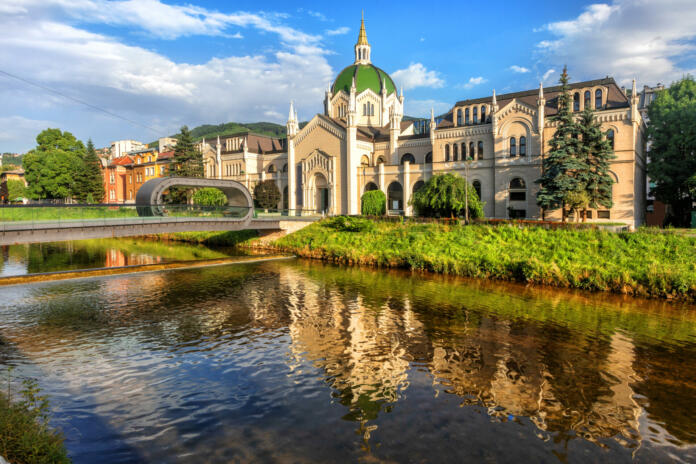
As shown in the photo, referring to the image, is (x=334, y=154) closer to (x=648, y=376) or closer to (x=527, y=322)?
(x=527, y=322)

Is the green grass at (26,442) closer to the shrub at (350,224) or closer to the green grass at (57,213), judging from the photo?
the green grass at (57,213)

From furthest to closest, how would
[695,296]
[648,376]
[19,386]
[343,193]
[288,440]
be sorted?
[343,193] → [695,296] → [648,376] → [19,386] → [288,440]

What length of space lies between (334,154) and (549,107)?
26106mm

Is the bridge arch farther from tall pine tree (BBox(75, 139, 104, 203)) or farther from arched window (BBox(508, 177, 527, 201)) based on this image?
tall pine tree (BBox(75, 139, 104, 203))

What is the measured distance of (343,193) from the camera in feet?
183

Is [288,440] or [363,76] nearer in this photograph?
[288,440]

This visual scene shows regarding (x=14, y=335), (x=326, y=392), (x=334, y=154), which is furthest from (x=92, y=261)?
(x=334, y=154)

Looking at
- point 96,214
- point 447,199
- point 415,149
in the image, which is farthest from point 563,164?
point 96,214

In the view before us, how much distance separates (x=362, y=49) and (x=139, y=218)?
52.1m

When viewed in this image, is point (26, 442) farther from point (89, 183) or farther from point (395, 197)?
point (89, 183)

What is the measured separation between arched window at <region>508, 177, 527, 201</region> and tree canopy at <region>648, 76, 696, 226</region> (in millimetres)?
13071

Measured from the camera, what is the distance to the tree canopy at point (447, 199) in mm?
37875

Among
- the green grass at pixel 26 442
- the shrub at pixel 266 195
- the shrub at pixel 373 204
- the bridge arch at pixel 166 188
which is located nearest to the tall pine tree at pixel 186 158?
the shrub at pixel 266 195

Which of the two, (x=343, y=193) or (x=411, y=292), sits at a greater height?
(x=343, y=193)
